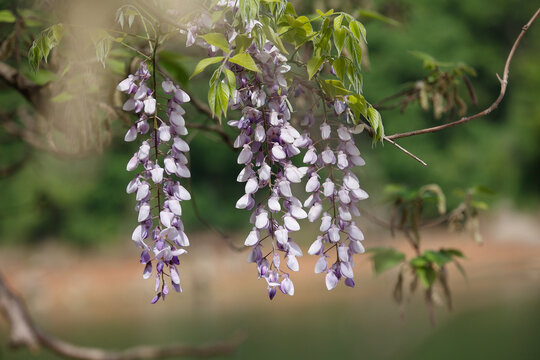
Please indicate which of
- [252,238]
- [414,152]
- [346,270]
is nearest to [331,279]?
[346,270]

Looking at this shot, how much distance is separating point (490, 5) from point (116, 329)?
960cm

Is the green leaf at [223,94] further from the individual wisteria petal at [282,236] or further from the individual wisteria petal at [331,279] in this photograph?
the individual wisteria petal at [331,279]

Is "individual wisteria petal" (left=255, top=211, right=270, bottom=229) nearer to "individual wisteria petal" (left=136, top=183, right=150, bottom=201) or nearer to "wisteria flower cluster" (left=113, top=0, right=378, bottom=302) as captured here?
"wisteria flower cluster" (left=113, top=0, right=378, bottom=302)

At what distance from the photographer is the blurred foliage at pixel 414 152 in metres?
9.82

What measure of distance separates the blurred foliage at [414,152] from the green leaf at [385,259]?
25.6 feet

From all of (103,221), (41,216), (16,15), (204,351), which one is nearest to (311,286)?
(103,221)

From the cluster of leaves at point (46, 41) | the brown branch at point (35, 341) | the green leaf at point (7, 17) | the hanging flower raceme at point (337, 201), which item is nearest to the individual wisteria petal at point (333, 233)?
the hanging flower raceme at point (337, 201)

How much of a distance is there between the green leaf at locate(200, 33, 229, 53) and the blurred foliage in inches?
334

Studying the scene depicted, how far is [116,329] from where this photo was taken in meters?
7.23

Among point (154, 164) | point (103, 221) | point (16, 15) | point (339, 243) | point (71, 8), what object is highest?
point (103, 221)

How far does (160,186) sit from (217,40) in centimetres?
23

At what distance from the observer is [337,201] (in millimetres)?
959

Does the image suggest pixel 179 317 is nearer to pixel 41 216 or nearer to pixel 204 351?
pixel 41 216

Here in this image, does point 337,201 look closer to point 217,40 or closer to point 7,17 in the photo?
point 217,40
